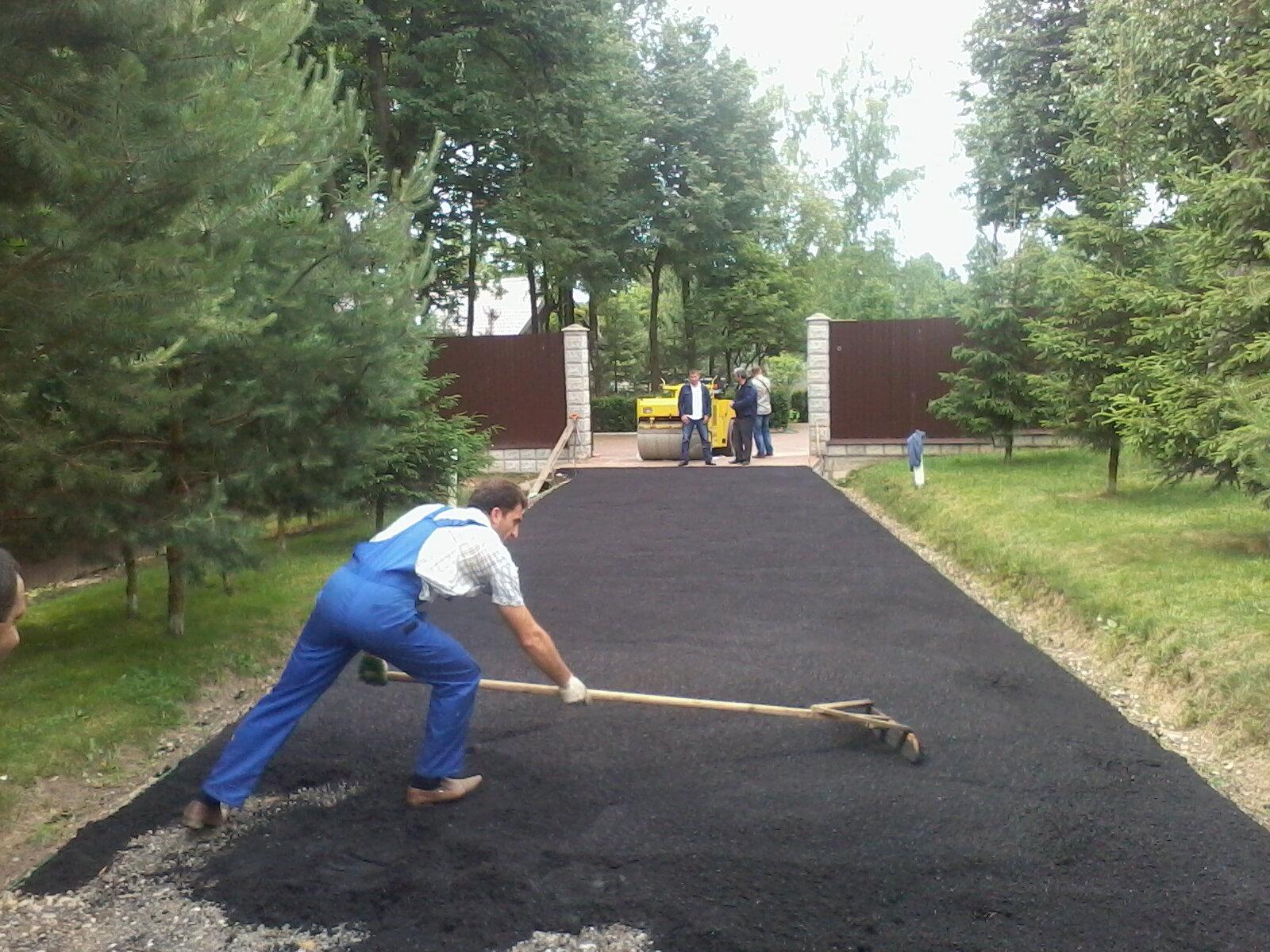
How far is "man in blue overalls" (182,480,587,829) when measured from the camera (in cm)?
461

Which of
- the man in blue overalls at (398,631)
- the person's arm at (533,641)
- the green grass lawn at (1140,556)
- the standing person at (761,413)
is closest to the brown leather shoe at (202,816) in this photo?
the man in blue overalls at (398,631)

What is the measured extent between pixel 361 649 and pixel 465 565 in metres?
0.53

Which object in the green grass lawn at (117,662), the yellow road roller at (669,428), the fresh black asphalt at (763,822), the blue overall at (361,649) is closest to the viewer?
the fresh black asphalt at (763,822)

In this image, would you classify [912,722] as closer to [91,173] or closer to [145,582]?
[91,173]

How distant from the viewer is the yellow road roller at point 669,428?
69.8ft

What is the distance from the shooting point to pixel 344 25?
20.2 meters

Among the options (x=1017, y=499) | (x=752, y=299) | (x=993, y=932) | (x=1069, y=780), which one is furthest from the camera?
(x=752, y=299)

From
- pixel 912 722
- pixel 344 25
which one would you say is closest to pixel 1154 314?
pixel 912 722

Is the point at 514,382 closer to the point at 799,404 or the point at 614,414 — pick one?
the point at 614,414

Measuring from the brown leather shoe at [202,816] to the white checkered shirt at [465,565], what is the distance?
1182mm

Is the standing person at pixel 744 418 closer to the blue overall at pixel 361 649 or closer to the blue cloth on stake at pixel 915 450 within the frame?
the blue cloth on stake at pixel 915 450

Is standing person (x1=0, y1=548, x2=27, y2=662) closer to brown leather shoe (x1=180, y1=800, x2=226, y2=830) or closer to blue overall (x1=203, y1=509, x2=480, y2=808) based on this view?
blue overall (x1=203, y1=509, x2=480, y2=808)

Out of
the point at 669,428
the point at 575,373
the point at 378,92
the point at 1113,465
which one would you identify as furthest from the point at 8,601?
the point at 378,92

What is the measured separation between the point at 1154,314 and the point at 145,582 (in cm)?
994
